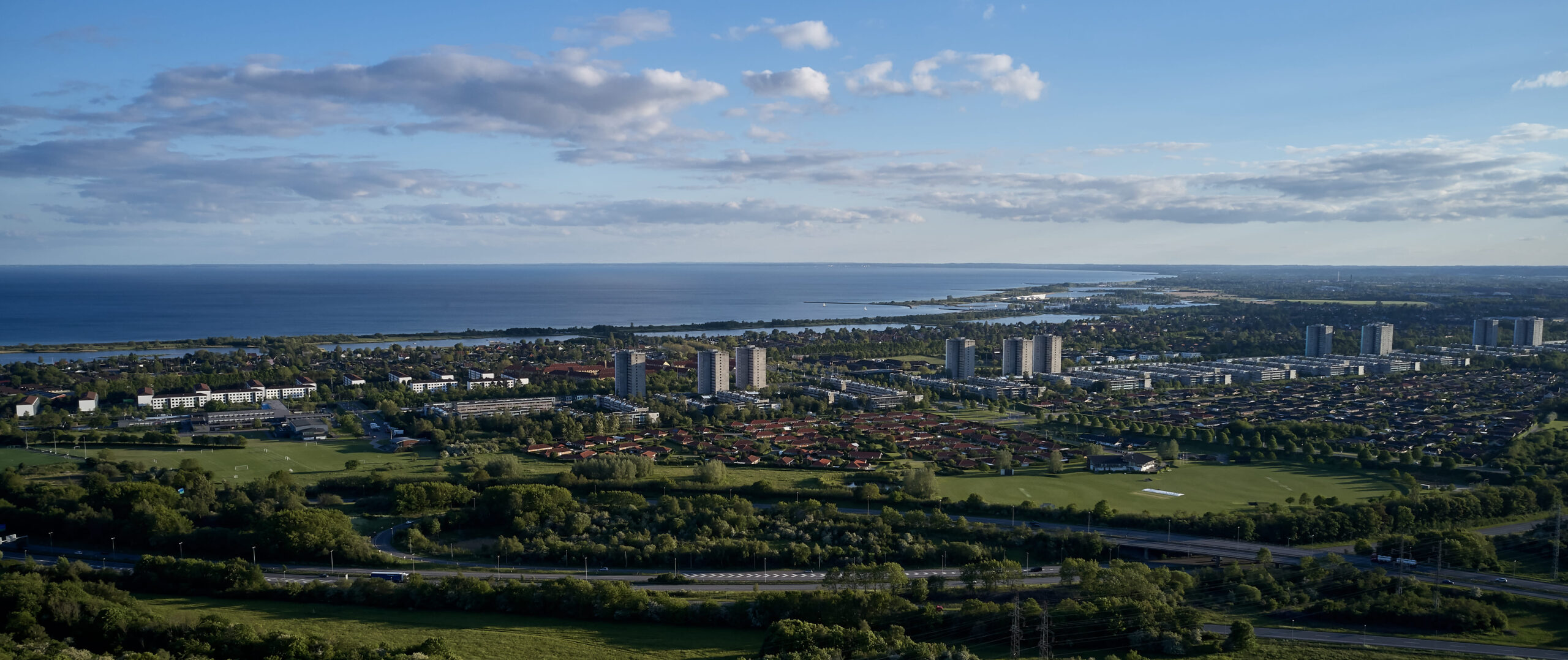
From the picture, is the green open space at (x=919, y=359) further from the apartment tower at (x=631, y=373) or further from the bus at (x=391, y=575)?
the bus at (x=391, y=575)

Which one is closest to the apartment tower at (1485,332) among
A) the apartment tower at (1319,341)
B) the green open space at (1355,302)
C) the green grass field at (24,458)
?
the apartment tower at (1319,341)

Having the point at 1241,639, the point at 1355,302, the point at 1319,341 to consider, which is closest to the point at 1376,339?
the point at 1319,341

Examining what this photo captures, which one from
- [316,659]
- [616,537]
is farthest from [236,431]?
[316,659]

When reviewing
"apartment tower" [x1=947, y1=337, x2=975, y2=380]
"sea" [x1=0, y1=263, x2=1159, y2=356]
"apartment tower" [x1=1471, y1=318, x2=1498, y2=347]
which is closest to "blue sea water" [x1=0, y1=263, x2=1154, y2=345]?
"sea" [x1=0, y1=263, x2=1159, y2=356]

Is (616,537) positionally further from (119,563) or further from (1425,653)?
(1425,653)

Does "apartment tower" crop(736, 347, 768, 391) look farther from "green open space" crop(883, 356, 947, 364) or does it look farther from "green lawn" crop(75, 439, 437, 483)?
"green lawn" crop(75, 439, 437, 483)

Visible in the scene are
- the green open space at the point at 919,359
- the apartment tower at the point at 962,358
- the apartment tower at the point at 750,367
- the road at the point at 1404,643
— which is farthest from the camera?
the green open space at the point at 919,359
